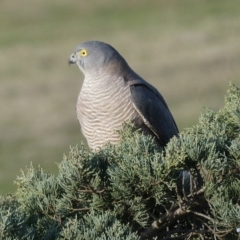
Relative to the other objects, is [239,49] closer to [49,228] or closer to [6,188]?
[6,188]

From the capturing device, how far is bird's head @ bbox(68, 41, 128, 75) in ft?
22.1

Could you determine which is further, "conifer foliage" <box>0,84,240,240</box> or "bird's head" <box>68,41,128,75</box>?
"bird's head" <box>68,41,128,75</box>

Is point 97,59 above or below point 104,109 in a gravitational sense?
above

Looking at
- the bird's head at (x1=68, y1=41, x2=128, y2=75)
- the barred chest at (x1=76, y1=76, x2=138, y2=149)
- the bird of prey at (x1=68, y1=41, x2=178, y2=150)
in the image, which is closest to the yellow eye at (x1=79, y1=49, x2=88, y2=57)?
the bird's head at (x1=68, y1=41, x2=128, y2=75)

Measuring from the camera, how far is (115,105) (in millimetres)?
6230

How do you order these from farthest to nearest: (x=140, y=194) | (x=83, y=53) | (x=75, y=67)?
1. (x=75, y=67)
2. (x=83, y=53)
3. (x=140, y=194)

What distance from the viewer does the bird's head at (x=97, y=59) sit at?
6.73 meters

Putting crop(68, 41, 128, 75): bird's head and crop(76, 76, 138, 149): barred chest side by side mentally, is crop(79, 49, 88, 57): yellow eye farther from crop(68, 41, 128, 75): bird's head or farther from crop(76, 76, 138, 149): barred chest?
crop(76, 76, 138, 149): barred chest

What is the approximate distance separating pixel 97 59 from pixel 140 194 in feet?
10.7

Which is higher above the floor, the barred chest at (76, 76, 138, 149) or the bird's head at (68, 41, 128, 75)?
the bird's head at (68, 41, 128, 75)

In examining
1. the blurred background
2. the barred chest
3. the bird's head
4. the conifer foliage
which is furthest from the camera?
the blurred background

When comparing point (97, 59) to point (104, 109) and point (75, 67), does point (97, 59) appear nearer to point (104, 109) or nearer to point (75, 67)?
point (104, 109)

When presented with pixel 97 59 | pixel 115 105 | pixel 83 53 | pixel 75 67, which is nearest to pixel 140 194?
pixel 115 105

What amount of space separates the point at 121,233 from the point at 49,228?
1.20ft
